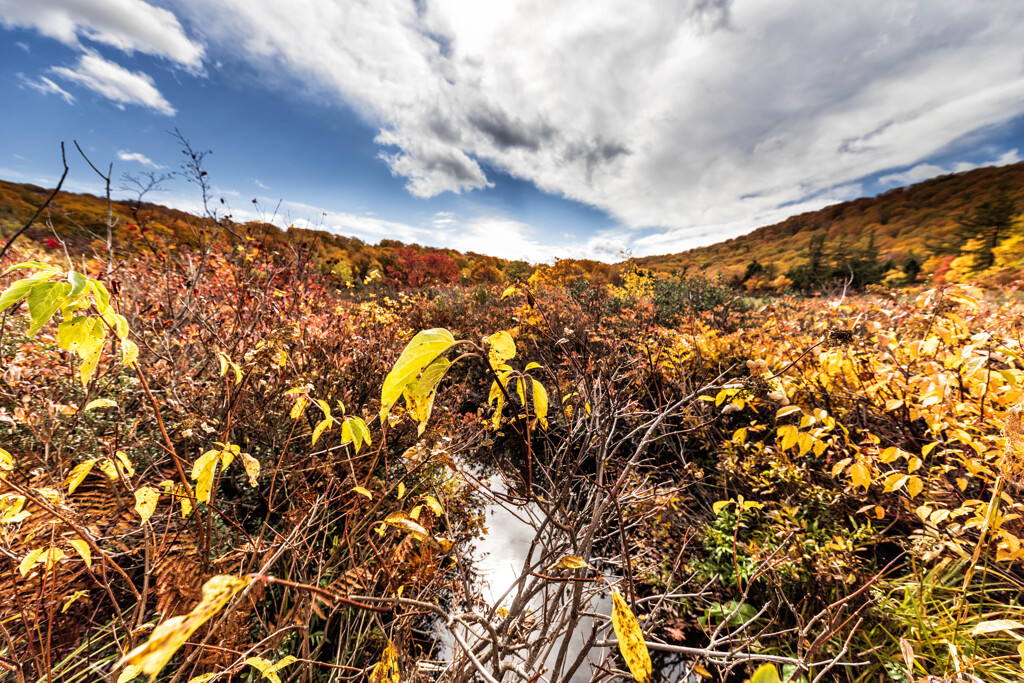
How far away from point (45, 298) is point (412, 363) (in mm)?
999

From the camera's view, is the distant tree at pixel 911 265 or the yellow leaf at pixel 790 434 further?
the distant tree at pixel 911 265

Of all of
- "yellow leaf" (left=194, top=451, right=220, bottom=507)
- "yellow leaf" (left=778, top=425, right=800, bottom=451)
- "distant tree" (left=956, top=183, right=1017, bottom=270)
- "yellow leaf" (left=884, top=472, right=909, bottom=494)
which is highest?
"distant tree" (left=956, top=183, right=1017, bottom=270)

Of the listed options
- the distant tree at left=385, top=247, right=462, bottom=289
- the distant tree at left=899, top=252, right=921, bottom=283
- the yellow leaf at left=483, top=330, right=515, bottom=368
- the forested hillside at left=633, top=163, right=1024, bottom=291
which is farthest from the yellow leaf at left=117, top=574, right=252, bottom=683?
the distant tree at left=899, top=252, right=921, bottom=283

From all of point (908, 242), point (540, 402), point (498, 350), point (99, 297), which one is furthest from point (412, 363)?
point (908, 242)

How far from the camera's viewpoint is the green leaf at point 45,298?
868 mm

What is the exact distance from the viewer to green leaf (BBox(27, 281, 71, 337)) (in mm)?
868

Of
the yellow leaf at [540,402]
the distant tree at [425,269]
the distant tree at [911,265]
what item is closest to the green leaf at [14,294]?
the yellow leaf at [540,402]

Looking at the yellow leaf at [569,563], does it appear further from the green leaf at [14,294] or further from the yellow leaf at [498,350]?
the green leaf at [14,294]

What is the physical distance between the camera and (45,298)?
0.88 meters

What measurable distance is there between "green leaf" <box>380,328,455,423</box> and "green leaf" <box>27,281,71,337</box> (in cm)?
93

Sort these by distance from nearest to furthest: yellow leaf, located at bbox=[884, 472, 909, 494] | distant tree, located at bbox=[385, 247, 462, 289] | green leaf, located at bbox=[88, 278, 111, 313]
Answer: green leaf, located at bbox=[88, 278, 111, 313], yellow leaf, located at bbox=[884, 472, 909, 494], distant tree, located at bbox=[385, 247, 462, 289]

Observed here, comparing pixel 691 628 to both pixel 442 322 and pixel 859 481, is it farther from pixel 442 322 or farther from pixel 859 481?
pixel 442 322

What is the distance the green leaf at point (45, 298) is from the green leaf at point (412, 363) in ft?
3.04

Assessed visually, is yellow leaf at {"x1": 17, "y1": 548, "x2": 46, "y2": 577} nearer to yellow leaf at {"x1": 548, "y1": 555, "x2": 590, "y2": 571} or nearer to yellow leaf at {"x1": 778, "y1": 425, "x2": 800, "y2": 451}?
yellow leaf at {"x1": 548, "y1": 555, "x2": 590, "y2": 571}
